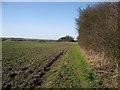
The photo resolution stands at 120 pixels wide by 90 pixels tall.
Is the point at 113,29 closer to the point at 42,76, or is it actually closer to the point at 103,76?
the point at 103,76

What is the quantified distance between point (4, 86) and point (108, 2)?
270 inches

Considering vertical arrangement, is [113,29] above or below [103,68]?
Answer: above

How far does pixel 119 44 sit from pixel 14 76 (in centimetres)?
725

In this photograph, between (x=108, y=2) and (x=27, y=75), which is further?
(x=27, y=75)

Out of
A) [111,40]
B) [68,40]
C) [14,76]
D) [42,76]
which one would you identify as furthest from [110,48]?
[68,40]

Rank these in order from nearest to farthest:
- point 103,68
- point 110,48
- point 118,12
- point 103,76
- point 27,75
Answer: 1. point 118,12
2. point 110,48
3. point 103,76
4. point 27,75
5. point 103,68

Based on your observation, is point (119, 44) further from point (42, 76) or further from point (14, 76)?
point (14, 76)

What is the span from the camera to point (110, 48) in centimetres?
→ 1371

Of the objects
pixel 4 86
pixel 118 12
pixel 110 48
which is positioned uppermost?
pixel 118 12

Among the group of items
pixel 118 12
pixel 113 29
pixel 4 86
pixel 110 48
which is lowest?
pixel 4 86

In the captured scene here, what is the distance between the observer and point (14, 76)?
16.9 m

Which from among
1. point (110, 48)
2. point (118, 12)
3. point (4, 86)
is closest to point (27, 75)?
point (4, 86)

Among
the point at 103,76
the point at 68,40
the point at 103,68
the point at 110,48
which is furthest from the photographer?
the point at 68,40

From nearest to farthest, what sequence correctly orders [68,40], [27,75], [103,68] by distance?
[27,75] → [103,68] → [68,40]
